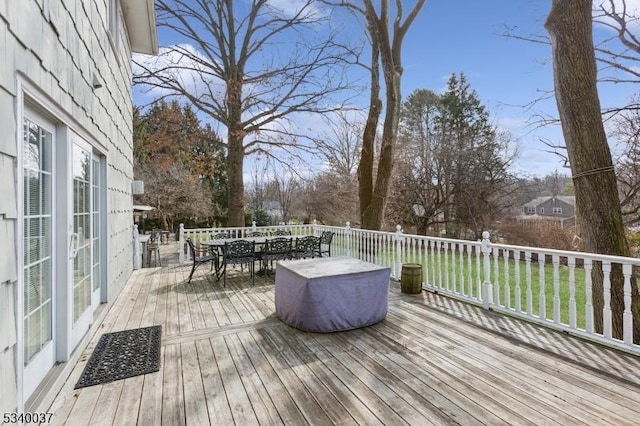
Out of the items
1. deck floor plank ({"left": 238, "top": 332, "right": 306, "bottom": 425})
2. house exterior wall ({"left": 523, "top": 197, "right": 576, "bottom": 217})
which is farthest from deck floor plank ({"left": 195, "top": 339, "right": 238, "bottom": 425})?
house exterior wall ({"left": 523, "top": 197, "right": 576, "bottom": 217})

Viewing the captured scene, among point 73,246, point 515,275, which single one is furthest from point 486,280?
point 73,246

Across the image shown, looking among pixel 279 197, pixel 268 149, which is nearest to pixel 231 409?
pixel 268 149

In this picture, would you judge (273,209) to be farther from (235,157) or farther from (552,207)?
(552,207)

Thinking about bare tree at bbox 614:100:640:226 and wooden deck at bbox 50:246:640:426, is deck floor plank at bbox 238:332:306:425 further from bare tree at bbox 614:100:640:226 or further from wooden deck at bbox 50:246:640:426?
bare tree at bbox 614:100:640:226

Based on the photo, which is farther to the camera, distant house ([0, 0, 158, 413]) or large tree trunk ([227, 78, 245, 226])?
large tree trunk ([227, 78, 245, 226])

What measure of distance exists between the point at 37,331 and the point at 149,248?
23.6 ft

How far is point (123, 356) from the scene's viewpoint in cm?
319

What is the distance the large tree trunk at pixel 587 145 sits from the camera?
407 centimetres

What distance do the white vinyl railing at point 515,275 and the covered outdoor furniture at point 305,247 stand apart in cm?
97

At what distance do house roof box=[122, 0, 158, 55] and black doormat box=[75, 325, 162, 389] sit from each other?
217 inches

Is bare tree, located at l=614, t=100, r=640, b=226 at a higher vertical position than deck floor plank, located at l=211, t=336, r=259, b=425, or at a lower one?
higher

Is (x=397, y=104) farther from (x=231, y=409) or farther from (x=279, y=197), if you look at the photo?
(x=279, y=197)

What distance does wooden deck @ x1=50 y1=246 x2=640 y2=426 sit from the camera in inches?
88.0

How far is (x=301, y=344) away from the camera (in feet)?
11.2
